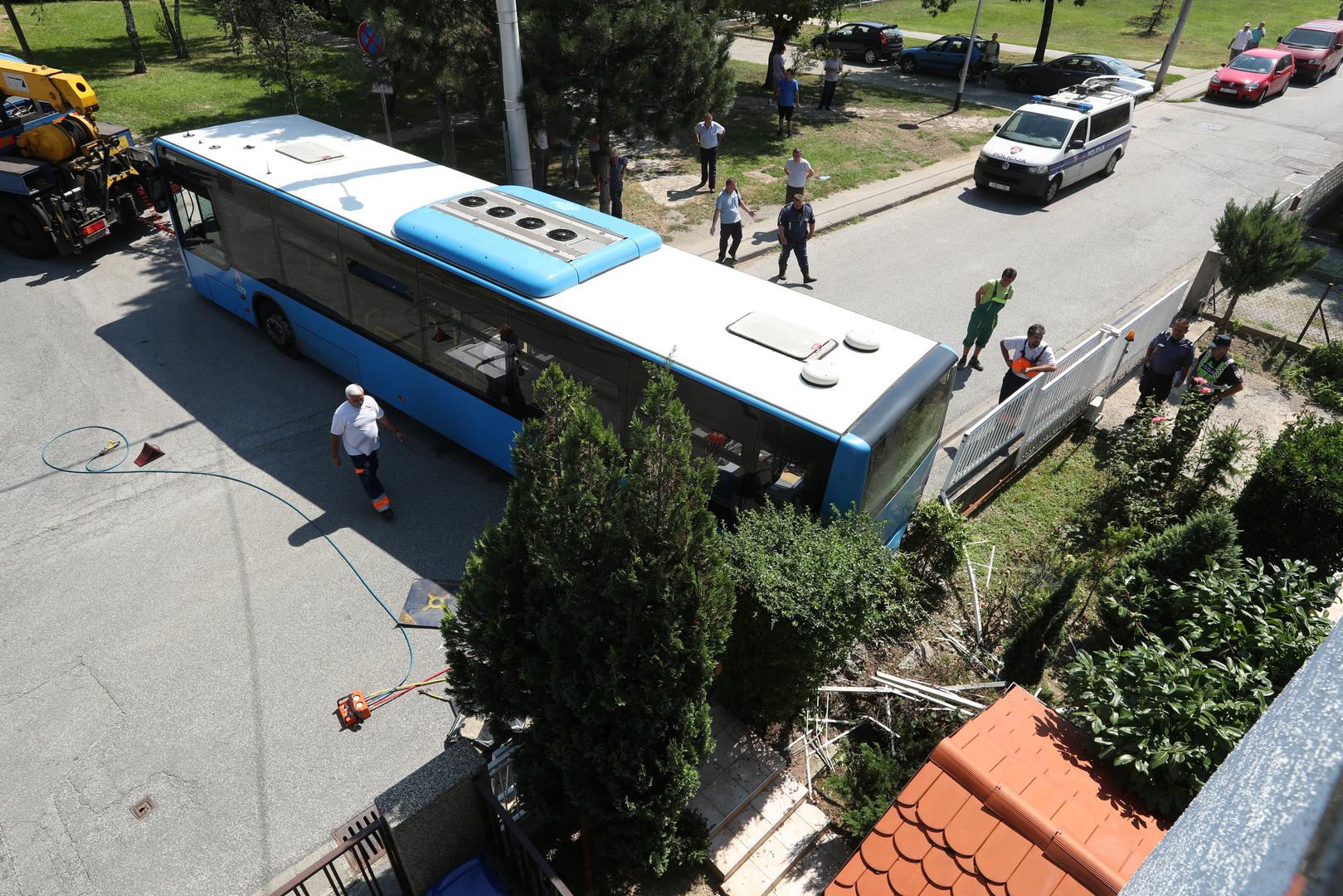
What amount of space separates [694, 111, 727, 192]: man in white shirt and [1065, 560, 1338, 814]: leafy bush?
12294mm

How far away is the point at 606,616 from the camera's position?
4.50 m

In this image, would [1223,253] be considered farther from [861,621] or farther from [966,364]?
[861,621]

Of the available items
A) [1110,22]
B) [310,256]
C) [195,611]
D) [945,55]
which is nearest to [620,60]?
[310,256]

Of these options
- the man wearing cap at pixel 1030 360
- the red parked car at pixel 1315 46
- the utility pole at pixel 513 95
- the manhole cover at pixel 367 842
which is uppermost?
the utility pole at pixel 513 95

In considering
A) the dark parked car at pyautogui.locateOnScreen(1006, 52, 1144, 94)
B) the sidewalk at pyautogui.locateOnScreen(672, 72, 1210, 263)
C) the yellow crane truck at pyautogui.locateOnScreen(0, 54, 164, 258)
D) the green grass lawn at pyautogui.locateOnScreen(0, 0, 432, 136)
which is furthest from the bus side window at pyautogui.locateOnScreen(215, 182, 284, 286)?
the dark parked car at pyautogui.locateOnScreen(1006, 52, 1144, 94)

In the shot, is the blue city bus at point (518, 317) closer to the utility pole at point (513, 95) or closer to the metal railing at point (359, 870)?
the utility pole at point (513, 95)

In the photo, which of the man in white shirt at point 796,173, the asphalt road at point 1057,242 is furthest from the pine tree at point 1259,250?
the man in white shirt at point 796,173

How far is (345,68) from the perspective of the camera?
1361 centimetres

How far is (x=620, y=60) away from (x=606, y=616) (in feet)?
36.9

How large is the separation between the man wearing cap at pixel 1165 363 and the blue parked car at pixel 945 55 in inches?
862

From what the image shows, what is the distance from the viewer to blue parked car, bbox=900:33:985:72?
28.4m

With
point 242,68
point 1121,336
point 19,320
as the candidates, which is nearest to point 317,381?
point 19,320

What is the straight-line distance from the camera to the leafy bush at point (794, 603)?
5566 mm

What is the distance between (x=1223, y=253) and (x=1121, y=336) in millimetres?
3316
